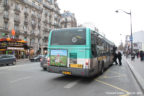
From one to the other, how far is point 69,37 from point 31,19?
36.3m

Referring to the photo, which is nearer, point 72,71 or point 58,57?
point 72,71

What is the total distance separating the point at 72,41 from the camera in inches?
297

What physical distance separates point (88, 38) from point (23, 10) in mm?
35520

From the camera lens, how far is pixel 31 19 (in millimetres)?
40844

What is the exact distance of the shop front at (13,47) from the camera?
28150 mm

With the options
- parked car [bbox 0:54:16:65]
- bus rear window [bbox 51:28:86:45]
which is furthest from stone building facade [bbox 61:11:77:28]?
bus rear window [bbox 51:28:86:45]

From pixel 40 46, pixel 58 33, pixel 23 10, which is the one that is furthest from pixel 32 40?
pixel 58 33

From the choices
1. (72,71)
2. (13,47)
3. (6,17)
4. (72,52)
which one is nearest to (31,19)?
(6,17)

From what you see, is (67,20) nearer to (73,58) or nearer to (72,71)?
(73,58)

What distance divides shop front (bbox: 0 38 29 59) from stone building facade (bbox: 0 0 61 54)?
3.31 m

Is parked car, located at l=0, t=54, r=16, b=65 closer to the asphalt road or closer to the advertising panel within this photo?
the asphalt road

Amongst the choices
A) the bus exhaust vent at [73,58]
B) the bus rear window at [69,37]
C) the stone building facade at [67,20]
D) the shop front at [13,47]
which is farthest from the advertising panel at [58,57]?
the stone building facade at [67,20]

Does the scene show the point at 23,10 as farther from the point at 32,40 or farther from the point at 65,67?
the point at 65,67

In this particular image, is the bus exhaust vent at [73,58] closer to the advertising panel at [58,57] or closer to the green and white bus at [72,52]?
the green and white bus at [72,52]
